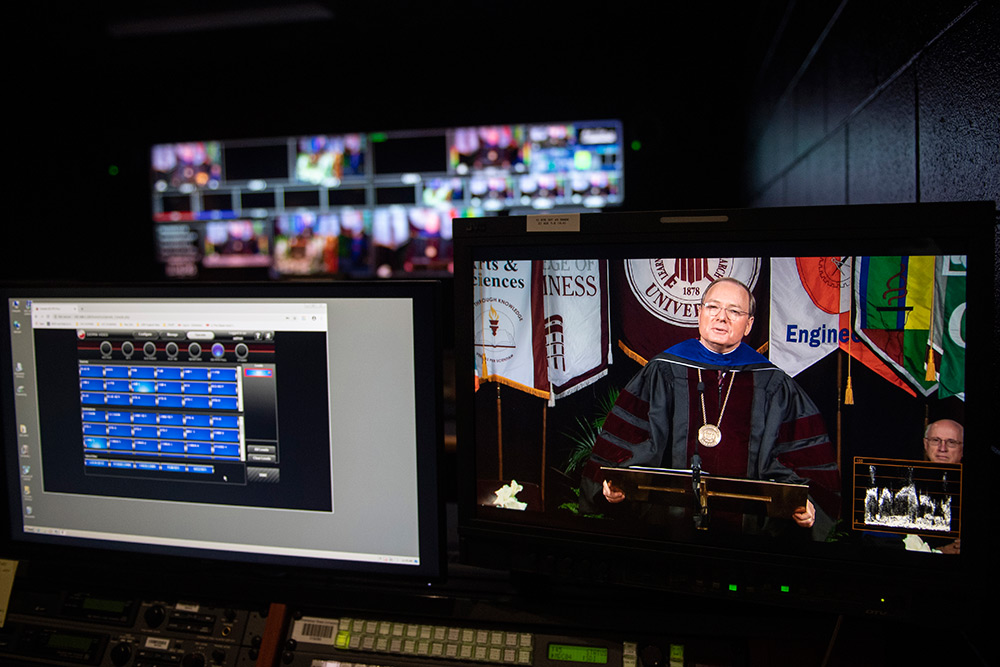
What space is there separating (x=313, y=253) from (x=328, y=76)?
44.8 inches

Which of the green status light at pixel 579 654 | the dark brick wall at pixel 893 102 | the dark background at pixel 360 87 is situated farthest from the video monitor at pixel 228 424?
the dark background at pixel 360 87

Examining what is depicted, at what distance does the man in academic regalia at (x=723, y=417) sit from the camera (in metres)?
0.66

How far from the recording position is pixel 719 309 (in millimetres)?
676

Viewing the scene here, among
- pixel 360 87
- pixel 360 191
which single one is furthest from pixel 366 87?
pixel 360 191

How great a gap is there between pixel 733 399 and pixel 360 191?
3851 millimetres

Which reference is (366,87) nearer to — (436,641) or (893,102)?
(893,102)

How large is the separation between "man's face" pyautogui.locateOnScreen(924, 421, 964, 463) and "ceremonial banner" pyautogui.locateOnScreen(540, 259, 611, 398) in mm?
303

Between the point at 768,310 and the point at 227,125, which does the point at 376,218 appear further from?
the point at 768,310

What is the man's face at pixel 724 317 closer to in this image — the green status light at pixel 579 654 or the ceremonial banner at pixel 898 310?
the ceremonial banner at pixel 898 310

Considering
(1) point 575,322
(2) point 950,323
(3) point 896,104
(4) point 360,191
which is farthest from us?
(4) point 360,191

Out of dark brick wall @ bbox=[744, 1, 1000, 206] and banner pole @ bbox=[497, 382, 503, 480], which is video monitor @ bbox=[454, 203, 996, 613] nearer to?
banner pole @ bbox=[497, 382, 503, 480]

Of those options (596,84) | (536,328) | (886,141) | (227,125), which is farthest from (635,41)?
(536,328)

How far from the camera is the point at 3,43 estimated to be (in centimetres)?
409

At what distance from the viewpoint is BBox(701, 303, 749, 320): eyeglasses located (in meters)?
0.67
